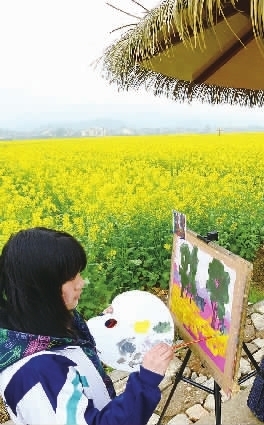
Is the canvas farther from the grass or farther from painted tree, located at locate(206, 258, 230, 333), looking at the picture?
the grass

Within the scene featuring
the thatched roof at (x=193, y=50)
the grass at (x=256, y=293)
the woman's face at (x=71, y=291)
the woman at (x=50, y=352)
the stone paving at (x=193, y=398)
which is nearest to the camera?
the woman at (x=50, y=352)

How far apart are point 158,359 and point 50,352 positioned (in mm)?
317

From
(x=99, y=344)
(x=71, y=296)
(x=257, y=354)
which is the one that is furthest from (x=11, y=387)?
(x=257, y=354)

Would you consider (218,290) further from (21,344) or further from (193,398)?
(193,398)

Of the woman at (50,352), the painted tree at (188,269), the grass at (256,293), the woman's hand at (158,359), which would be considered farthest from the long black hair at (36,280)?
the grass at (256,293)

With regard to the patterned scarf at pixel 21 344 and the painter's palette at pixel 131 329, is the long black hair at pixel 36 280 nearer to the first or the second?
the patterned scarf at pixel 21 344

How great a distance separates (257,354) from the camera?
3.31 m

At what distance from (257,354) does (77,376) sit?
2.42 metres

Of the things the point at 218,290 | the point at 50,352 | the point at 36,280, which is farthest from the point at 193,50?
the point at 50,352

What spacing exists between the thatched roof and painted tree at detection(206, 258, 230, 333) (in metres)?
0.78

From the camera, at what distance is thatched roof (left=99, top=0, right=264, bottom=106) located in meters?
1.49

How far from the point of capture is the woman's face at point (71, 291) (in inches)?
50.3

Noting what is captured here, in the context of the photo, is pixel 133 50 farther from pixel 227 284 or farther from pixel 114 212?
pixel 114 212

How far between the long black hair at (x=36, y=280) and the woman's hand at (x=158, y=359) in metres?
0.25
